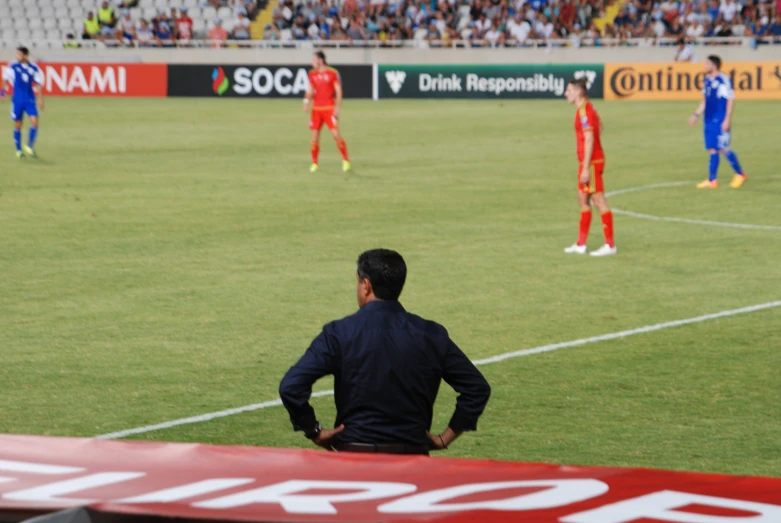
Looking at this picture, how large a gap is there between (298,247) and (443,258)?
1.76m

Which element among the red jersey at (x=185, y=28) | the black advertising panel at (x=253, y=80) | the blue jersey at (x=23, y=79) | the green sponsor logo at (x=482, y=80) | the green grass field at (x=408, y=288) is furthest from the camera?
the red jersey at (x=185, y=28)

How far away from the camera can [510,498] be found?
3186mm

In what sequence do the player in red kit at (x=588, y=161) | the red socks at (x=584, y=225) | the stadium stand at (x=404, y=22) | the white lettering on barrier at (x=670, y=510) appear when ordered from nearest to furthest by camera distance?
the white lettering on barrier at (x=670, y=510), the player in red kit at (x=588, y=161), the red socks at (x=584, y=225), the stadium stand at (x=404, y=22)

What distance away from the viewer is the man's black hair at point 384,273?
15.8 feet

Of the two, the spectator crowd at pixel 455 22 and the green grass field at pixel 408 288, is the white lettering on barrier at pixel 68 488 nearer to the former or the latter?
the green grass field at pixel 408 288

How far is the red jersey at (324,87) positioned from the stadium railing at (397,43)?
20.9 meters

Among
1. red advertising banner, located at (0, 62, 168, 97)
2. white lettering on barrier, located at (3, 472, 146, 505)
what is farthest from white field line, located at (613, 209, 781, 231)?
red advertising banner, located at (0, 62, 168, 97)

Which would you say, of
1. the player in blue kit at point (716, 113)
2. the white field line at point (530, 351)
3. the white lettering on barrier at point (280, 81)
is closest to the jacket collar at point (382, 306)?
the white field line at point (530, 351)

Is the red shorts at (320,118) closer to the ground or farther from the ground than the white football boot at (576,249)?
farther from the ground

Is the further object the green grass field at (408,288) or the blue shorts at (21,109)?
the blue shorts at (21,109)

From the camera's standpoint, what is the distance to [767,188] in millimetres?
19047

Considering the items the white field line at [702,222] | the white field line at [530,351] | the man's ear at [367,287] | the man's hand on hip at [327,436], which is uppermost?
the man's ear at [367,287]

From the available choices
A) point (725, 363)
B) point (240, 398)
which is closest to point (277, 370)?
point (240, 398)

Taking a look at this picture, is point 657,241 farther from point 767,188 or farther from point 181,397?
point 181,397
